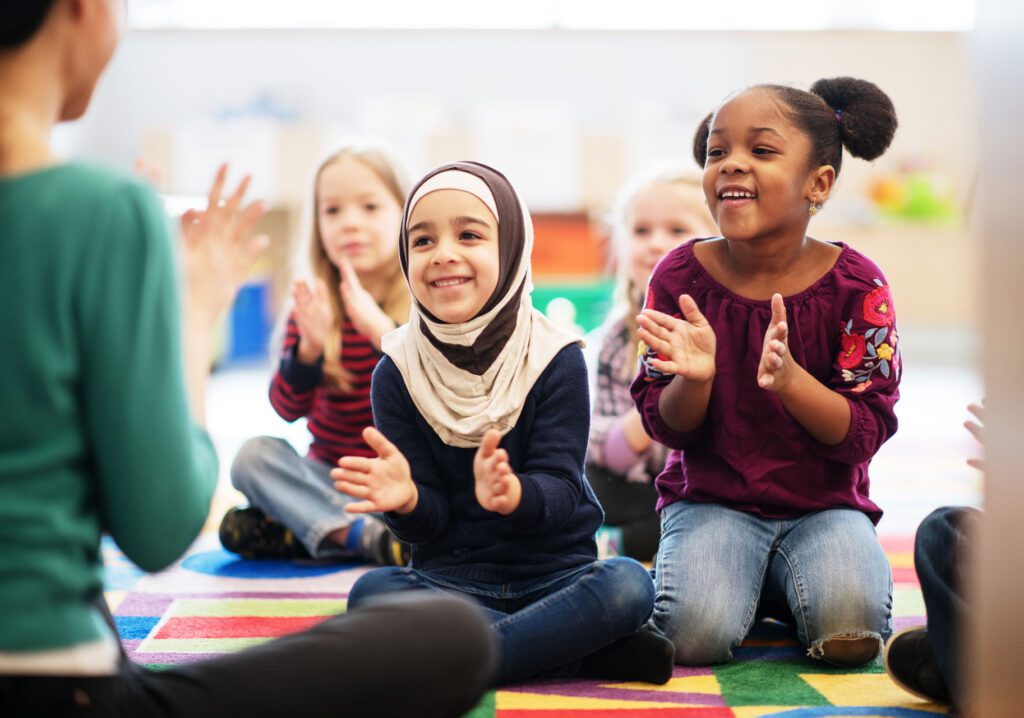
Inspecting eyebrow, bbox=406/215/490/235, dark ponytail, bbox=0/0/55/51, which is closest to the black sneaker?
eyebrow, bbox=406/215/490/235

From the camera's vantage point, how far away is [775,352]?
122cm

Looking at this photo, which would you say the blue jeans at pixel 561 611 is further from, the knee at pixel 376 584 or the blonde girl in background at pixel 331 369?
the blonde girl in background at pixel 331 369

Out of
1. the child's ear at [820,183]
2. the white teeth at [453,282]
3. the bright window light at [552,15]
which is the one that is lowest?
the white teeth at [453,282]

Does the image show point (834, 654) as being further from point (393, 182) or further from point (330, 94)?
point (330, 94)

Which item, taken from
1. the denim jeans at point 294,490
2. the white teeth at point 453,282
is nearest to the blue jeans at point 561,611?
the white teeth at point 453,282

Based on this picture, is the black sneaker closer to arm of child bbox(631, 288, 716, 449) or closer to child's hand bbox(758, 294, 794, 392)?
arm of child bbox(631, 288, 716, 449)

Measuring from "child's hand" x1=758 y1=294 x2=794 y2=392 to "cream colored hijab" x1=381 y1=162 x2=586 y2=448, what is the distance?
21 cm

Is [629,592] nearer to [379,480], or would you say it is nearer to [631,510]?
[379,480]

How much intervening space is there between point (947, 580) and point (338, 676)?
22.0 inches

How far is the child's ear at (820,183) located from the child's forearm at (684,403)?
246 millimetres

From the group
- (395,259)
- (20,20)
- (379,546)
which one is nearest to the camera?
(20,20)

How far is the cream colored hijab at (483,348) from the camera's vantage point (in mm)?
1337

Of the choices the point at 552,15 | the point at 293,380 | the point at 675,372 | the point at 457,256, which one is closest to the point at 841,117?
the point at 675,372

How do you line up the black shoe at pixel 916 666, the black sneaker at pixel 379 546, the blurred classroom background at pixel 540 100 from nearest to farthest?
1. the black shoe at pixel 916 666
2. the black sneaker at pixel 379 546
3. the blurred classroom background at pixel 540 100
